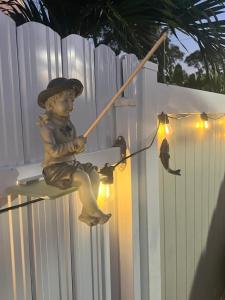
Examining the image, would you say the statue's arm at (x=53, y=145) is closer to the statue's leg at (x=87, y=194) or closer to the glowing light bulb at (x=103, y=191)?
the statue's leg at (x=87, y=194)

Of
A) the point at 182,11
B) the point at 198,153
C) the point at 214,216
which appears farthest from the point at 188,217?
the point at 182,11

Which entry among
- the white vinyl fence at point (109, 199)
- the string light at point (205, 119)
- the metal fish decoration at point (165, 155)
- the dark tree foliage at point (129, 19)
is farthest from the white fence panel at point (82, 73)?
the string light at point (205, 119)

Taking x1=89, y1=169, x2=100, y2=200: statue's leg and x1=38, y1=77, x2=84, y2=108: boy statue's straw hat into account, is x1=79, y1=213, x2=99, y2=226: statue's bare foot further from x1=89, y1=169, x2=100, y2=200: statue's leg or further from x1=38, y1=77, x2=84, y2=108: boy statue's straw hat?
x1=38, y1=77, x2=84, y2=108: boy statue's straw hat

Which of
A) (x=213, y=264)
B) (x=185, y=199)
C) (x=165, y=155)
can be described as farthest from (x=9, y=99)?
(x=213, y=264)

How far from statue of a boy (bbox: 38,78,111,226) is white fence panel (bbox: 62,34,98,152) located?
0.29 m

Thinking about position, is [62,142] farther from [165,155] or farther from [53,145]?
[165,155]

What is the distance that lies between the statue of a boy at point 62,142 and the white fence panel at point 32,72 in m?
0.14

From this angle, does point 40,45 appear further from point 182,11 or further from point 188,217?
point 188,217

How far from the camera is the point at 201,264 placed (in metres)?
2.62

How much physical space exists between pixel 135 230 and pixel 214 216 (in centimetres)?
167

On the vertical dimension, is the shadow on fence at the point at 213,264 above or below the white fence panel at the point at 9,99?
below

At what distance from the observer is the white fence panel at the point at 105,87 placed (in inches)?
48.8

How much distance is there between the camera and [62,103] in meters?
0.78

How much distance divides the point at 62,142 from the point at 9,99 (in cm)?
18
